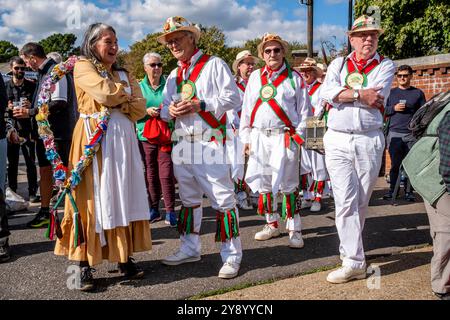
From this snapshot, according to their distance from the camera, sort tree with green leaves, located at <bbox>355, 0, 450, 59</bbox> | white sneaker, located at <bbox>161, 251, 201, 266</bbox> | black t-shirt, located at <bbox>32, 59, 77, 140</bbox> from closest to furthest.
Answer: white sneaker, located at <bbox>161, 251, 201, 266</bbox>, black t-shirt, located at <bbox>32, 59, 77, 140</bbox>, tree with green leaves, located at <bbox>355, 0, 450, 59</bbox>

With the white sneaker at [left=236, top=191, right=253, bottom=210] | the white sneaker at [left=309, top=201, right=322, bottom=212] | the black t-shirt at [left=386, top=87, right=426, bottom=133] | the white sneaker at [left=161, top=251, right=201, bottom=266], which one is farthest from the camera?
the black t-shirt at [left=386, top=87, right=426, bottom=133]

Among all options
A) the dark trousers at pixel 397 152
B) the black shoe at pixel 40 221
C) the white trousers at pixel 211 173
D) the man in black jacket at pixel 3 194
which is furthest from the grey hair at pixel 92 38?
the dark trousers at pixel 397 152

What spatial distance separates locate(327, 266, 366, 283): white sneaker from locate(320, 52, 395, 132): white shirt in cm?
122

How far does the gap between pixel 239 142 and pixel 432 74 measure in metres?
4.73

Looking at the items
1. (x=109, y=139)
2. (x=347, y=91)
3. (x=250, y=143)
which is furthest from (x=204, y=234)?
(x=347, y=91)

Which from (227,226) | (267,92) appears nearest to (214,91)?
(267,92)

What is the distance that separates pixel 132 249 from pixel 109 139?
97 centimetres

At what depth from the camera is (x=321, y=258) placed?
4.42 m

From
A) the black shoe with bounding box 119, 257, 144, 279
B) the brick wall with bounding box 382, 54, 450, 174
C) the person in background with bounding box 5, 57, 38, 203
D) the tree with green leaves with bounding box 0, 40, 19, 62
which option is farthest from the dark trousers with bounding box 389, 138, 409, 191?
the tree with green leaves with bounding box 0, 40, 19, 62

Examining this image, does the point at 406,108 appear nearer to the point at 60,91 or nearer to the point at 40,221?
the point at 60,91

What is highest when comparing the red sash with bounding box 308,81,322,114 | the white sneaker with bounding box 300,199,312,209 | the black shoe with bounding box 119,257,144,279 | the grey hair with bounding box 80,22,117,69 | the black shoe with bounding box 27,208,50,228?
the grey hair with bounding box 80,22,117,69

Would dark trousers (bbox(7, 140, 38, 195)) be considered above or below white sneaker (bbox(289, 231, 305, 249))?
above

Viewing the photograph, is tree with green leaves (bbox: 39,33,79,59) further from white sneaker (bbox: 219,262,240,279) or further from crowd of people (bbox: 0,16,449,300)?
white sneaker (bbox: 219,262,240,279)

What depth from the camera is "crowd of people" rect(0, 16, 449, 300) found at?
357cm
